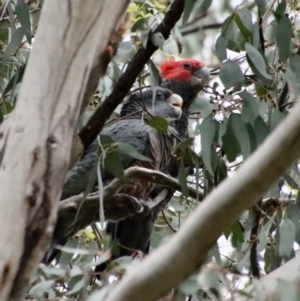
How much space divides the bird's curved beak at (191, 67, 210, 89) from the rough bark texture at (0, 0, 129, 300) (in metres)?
1.54

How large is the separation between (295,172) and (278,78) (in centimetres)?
23

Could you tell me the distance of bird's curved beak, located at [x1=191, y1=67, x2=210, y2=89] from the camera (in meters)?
2.78

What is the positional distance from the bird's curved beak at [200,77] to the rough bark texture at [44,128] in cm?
154

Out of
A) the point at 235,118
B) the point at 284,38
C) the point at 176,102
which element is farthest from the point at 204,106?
the point at 176,102

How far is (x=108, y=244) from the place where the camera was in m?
1.21

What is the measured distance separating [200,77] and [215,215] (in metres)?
2.09

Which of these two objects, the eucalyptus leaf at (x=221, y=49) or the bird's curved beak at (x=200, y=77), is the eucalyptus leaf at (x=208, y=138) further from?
the bird's curved beak at (x=200, y=77)

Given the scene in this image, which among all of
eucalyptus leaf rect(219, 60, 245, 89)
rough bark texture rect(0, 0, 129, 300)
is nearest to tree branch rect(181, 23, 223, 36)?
eucalyptus leaf rect(219, 60, 245, 89)

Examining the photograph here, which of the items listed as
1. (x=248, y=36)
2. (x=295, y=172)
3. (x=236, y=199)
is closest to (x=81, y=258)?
(x=295, y=172)

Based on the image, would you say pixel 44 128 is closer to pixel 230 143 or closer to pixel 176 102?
pixel 230 143

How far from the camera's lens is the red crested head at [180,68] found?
9.23 feet

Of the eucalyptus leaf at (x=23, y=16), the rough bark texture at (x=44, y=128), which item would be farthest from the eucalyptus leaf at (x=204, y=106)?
the rough bark texture at (x=44, y=128)

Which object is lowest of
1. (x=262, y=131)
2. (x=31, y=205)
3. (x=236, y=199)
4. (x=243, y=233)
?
(x=243, y=233)

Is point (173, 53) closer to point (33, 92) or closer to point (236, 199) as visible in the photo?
point (33, 92)
